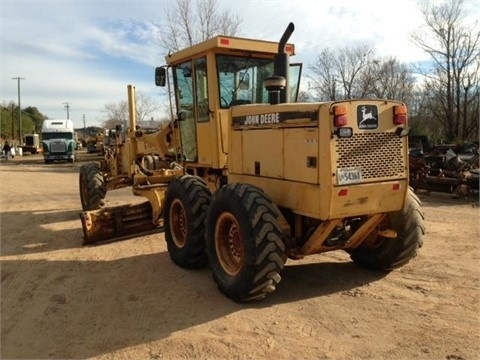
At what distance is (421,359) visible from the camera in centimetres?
378

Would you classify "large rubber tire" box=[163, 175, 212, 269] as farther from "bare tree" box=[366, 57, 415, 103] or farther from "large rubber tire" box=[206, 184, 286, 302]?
"bare tree" box=[366, 57, 415, 103]

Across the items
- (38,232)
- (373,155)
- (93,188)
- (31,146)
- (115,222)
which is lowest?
(38,232)

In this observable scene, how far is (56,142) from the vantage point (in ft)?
116

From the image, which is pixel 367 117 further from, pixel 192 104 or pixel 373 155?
pixel 192 104

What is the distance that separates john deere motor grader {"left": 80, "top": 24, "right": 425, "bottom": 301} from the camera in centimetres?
465

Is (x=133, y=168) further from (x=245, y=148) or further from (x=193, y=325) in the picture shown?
(x=193, y=325)

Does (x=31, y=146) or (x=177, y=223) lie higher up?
(x=31, y=146)

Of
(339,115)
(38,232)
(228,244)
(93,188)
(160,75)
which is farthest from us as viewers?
(93,188)

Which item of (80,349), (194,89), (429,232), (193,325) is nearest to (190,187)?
(194,89)

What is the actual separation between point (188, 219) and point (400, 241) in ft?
8.67

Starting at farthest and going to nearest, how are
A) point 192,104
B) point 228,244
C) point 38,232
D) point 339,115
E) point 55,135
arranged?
point 55,135
point 38,232
point 192,104
point 228,244
point 339,115

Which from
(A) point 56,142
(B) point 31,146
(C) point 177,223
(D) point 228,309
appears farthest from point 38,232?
(B) point 31,146

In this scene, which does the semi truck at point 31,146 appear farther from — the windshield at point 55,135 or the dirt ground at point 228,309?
the dirt ground at point 228,309

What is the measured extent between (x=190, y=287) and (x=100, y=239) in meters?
2.94
